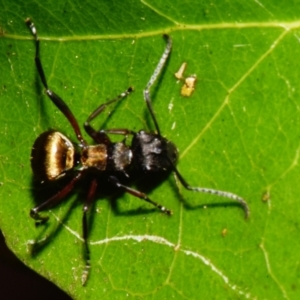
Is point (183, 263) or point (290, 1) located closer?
point (290, 1)

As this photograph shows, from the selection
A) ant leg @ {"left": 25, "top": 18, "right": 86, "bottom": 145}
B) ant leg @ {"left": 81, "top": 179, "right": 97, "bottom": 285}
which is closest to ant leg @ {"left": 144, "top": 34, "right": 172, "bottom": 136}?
ant leg @ {"left": 25, "top": 18, "right": 86, "bottom": 145}

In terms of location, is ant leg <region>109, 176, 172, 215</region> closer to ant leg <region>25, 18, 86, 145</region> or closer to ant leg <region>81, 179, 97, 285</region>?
ant leg <region>81, 179, 97, 285</region>

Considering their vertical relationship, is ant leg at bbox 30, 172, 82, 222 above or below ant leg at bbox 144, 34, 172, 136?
below

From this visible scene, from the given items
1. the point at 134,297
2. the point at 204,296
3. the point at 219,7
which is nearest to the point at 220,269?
the point at 204,296

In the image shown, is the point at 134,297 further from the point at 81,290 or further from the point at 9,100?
the point at 9,100

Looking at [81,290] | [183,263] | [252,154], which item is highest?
[252,154]

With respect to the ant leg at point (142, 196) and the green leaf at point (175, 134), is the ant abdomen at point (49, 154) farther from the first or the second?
the ant leg at point (142, 196)
